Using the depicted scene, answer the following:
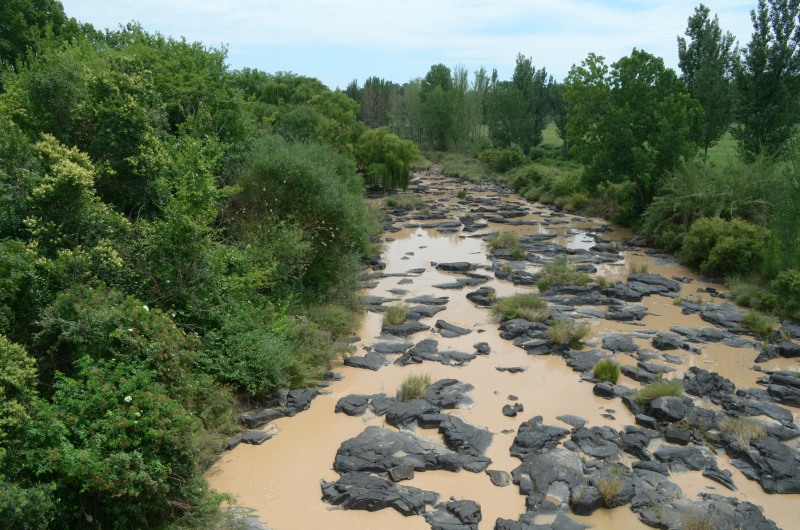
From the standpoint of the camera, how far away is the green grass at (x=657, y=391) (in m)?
10.8

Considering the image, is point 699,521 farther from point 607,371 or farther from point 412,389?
point 412,389

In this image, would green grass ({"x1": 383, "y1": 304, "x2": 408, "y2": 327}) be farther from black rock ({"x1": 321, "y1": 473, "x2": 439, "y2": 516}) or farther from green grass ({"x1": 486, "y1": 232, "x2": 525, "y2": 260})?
green grass ({"x1": 486, "y1": 232, "x2": 525, "y2": 260})

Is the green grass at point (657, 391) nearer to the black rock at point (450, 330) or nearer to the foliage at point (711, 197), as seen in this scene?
the black rock at point (450, 330)

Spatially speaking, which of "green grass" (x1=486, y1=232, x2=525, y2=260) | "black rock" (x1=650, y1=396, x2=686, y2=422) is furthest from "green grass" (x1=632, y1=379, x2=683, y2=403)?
"green grass" (x1=486, y1=232, x2=525, y2=260)

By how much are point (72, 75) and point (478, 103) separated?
5819 centimetres

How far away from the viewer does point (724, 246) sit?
61.8 feet

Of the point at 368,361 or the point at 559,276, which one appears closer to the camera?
the point at 368,361

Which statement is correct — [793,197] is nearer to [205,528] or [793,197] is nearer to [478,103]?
[205,528]

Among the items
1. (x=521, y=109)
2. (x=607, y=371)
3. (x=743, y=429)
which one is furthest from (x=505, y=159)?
(x=743, y=429)

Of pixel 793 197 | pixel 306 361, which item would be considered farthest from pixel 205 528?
pixel 793 197

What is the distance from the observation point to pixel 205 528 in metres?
7.07

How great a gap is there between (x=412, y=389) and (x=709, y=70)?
26707mm

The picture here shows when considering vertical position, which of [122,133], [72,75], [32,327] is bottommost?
[32,327]

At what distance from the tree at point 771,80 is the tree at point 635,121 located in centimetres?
222
